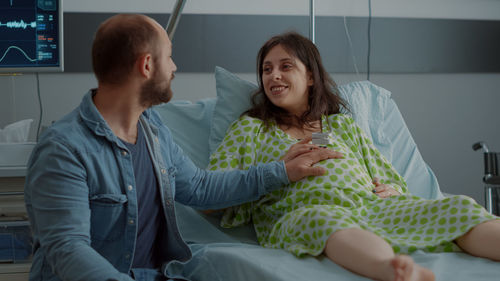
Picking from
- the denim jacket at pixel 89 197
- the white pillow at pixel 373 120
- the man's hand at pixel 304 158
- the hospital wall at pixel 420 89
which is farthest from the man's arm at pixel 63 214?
the hospital wall at pixel 420 89

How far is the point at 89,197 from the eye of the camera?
3.67ft

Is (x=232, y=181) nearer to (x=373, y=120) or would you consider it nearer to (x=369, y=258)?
(x=369, y=258)

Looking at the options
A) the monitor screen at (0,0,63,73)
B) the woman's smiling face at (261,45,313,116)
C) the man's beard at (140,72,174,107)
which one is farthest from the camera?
the monitor screen at (0,0,63,73)

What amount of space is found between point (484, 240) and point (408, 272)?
33cm

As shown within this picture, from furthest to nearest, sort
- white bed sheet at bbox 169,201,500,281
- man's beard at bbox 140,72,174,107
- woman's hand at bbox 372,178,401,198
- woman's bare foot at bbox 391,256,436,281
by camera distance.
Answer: woman's hand at bbox 372,178,401,198, man's beard at bbox 140,72,174,107, white bed sheet at bbox 169,201,500,281, woman's bare foot at bbox 391,256,436,281

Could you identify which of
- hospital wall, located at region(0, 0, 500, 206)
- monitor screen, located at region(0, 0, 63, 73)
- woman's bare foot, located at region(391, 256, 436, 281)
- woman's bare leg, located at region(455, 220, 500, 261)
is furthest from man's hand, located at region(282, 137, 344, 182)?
hospital wall, located at region(0, 0, 500, 206)

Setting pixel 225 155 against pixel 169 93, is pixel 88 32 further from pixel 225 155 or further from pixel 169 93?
pixel 169 93

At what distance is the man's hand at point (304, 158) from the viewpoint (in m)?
1.49

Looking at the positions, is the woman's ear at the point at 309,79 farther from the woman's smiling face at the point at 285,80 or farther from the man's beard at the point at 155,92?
the man's beard at the point at 155,92

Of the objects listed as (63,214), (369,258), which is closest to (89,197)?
(63,214)

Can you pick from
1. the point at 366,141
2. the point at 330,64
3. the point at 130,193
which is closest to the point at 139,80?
the point at 130,193

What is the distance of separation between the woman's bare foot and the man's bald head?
68 cm

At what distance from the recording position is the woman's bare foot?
954 millimetres

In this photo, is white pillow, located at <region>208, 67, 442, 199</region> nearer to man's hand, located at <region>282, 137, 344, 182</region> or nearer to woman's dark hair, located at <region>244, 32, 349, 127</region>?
woman's dark hair, located at <region>244, 32, 349, 127</region>
